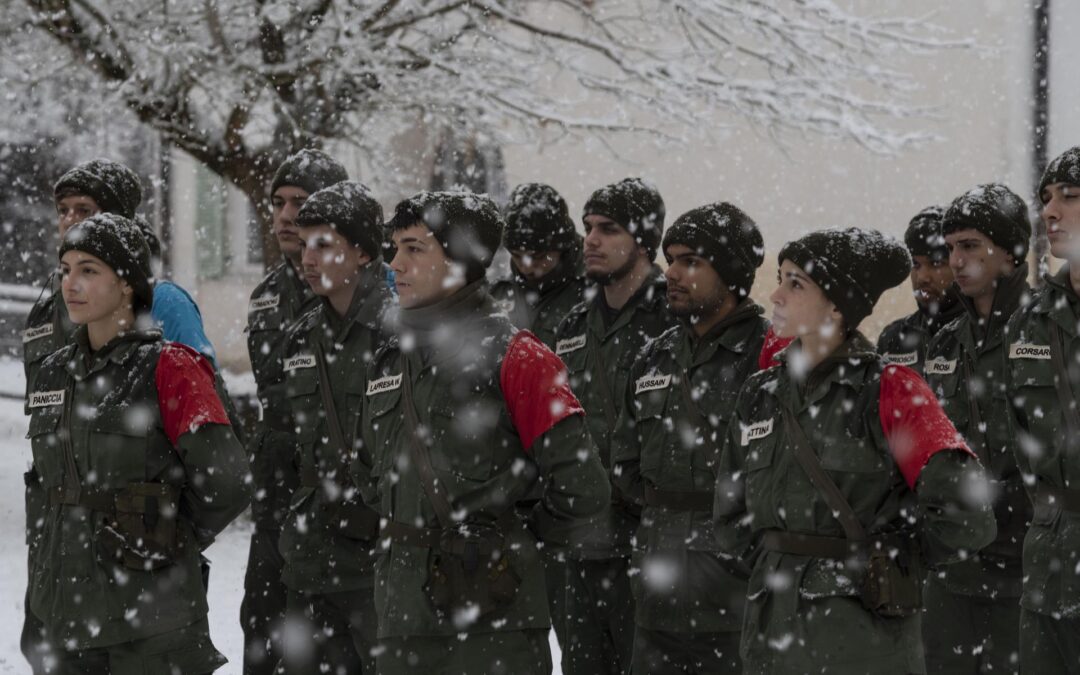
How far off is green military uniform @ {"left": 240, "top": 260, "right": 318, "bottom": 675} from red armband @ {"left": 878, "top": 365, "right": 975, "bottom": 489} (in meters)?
2.89

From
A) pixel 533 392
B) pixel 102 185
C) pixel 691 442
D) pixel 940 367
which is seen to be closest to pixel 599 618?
pixel 691 442

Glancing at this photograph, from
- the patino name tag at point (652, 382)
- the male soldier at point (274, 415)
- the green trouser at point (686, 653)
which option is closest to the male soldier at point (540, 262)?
the male soldier at point (274, 415)

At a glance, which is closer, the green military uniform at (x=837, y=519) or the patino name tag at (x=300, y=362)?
the green military uniform at (x=837, y=519)

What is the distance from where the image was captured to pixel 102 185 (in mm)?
6250

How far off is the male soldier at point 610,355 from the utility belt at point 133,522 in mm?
1994

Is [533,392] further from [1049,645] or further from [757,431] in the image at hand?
[1049,645]

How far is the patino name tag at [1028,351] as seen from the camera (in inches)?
215

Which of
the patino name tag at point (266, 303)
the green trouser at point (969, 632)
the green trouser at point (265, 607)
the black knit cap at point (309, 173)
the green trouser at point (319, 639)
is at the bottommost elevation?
the green trouser at point (265, 607)

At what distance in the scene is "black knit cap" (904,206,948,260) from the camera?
7.12 m

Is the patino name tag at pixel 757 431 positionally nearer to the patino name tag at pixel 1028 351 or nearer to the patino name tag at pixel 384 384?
the patino name tag at pixel 384 384

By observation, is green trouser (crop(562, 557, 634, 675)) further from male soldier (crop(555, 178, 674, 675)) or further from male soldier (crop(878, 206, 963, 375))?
male soldier (crop(878, 206, 963, 375))

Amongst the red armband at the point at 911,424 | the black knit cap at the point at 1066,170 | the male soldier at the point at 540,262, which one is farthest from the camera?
the male soldier at the point at 540,262

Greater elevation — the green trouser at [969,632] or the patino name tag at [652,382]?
the patino name tag at [652,382]

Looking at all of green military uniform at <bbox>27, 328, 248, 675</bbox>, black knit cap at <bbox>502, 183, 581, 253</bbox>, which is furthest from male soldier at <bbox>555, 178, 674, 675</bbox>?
green military uniform at <bbox>27, 328, 248, 675</bbox>
